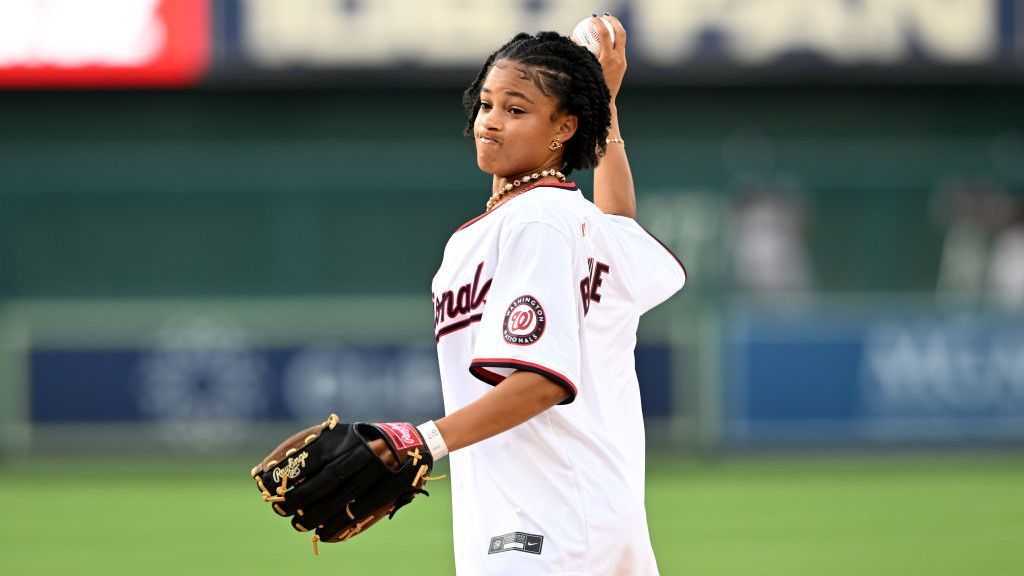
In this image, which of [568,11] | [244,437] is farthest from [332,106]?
[244,437]

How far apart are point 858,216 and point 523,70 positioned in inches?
485

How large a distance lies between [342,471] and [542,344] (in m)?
0.44

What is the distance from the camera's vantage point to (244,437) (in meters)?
13.1

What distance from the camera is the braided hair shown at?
11.6 ft

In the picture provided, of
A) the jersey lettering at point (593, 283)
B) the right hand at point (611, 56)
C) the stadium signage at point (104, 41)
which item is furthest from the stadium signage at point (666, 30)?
Answer: the jersey lettering at point (593, 283)

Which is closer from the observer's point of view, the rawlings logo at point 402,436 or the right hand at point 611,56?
the rawlings logo at point 402,436

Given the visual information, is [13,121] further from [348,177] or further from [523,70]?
[523,70]

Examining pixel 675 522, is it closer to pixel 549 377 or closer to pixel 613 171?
pixel 613 171

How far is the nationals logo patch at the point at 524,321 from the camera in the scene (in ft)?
10.7

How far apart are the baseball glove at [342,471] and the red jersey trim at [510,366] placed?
0.18 meters

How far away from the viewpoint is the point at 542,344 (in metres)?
3.26

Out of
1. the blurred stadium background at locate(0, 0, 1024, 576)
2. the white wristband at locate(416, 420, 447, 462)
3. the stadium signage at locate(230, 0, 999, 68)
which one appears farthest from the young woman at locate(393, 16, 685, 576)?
the stadium signage at locate(230, 0, 999, 68)

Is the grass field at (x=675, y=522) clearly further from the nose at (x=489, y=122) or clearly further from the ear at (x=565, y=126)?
the nose at (x=489, y=122)

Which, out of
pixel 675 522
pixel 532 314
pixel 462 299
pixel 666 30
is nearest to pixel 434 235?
pixel 666 30
